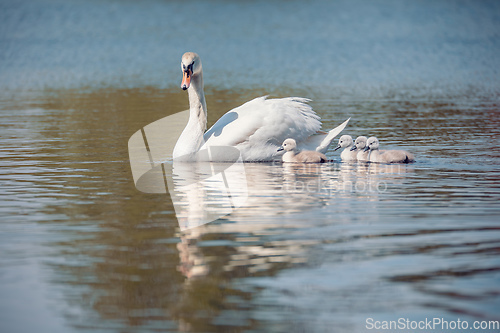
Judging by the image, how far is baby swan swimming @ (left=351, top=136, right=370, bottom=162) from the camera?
11812 mm

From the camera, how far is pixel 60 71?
34.2m

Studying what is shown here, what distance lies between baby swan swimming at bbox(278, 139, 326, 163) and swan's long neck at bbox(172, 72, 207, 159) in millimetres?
1314

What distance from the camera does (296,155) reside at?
1185cm

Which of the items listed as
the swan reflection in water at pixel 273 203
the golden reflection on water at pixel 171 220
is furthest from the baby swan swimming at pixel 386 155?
the golden reflection on water at pixel 171 220

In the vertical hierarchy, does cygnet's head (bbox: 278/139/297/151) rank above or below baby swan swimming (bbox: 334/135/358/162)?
above

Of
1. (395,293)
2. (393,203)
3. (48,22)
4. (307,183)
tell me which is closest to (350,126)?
(307,183)

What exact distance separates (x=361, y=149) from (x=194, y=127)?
2.65 meters

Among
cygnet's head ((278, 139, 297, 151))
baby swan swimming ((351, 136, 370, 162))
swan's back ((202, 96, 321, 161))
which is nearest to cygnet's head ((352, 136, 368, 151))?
baby swan swimming ((351, 136, 370, 162))

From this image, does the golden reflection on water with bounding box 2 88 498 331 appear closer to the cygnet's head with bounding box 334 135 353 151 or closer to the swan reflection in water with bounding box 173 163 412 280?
the swan reflection in water with bounding box 173 163 412 280

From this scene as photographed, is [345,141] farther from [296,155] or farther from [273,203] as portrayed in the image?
[273,203]

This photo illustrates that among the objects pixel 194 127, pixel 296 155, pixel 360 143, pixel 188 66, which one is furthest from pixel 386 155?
pixel 188 66

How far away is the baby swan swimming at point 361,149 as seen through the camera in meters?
11.8

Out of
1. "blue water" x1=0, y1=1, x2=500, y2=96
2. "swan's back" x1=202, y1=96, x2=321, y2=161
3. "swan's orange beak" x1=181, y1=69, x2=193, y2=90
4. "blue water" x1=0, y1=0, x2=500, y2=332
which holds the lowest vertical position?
"blue water" x1=0, y1=0, x2=500, y2=332

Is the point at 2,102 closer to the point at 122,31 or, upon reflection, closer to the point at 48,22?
the point at 122,31
